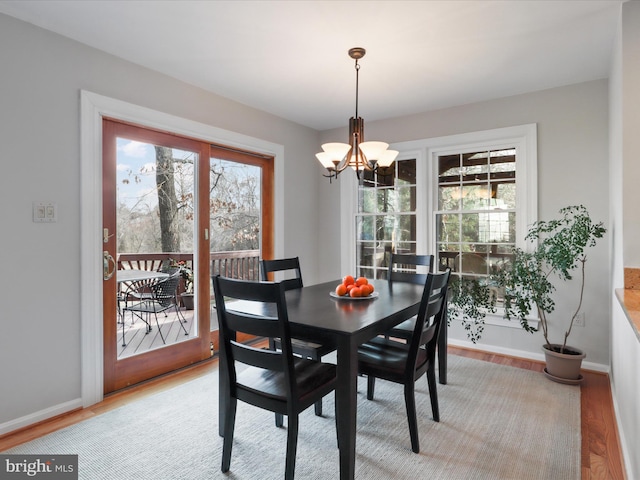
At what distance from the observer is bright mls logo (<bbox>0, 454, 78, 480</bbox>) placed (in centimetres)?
188

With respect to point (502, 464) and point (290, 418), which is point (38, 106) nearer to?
point (290, 418)

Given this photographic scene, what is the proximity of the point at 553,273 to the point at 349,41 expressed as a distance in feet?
8.80

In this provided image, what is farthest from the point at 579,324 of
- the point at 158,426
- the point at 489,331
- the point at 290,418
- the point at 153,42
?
the point at 153,42

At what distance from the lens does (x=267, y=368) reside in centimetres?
172

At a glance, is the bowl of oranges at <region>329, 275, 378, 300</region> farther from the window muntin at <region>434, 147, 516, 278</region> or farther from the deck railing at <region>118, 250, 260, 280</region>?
the window muntin at <region>434, 147, 516, 278</region>

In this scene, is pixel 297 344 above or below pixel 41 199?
below

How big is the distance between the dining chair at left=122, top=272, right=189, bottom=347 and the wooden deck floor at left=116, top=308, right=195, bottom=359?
2 cm

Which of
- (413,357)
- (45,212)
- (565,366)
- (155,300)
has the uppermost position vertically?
(45,212)

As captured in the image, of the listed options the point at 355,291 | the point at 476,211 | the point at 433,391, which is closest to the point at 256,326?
the point at 355,291

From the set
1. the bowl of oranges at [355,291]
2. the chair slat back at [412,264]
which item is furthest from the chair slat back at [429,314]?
the chair slat back at [412,264]

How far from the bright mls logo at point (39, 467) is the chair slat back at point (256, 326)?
98 cm

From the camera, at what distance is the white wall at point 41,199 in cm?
224

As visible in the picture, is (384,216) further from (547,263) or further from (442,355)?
(442,355)

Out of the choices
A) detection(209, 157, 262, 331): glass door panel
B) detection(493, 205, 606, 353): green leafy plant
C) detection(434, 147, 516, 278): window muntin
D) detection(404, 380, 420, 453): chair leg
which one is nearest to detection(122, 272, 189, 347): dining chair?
detection(209, 157, 262, 331): glass door panel
